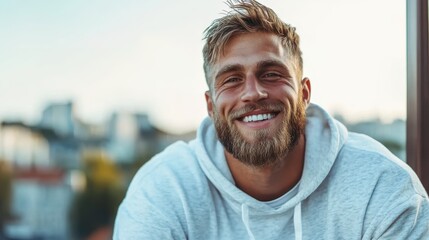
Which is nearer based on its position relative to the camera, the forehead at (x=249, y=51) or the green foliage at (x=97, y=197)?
the forehead at (x=249, y=51)

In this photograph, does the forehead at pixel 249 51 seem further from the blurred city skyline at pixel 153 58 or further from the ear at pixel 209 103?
the blurred city skyline at pixel 153 58

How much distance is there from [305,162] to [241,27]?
0.91 ft

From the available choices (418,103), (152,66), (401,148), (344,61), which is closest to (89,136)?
(152,66)

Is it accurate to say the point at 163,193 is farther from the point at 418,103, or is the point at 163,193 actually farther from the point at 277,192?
the point at 418,103

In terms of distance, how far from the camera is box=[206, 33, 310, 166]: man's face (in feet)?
3.53

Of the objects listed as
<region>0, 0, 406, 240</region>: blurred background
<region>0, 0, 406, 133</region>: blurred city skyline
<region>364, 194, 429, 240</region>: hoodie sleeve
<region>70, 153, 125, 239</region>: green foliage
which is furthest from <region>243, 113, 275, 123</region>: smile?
<region>70, 153, 125, 239</region>: green foliage

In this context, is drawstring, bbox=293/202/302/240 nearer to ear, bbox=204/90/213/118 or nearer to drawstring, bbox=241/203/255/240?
drawstring, bbox=241/203/255/240

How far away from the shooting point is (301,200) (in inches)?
43.2

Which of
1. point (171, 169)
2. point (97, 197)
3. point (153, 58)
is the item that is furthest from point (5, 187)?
point (171, 169)

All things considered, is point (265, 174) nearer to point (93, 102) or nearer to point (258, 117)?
point (258, 117)

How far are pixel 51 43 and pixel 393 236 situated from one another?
1.40 meters

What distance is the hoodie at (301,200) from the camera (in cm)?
104

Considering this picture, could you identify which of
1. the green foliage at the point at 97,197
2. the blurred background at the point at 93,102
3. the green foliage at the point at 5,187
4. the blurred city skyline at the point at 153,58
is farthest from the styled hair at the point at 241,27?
the green foliage at the point at 5,187

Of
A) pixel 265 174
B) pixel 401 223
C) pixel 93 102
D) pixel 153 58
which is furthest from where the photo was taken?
pixel 93 102
